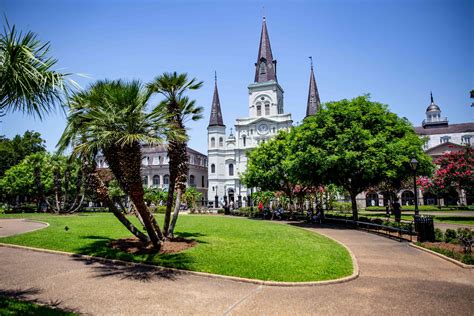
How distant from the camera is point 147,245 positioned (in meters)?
11.4

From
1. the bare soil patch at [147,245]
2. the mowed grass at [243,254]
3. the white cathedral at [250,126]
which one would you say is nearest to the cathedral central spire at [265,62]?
the white cathedral at [250,126]

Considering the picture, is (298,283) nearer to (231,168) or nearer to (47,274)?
(47,274)

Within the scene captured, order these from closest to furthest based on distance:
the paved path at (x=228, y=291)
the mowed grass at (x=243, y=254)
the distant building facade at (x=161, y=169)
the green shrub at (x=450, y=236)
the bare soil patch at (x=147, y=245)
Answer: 1. the paved path at (x=228, y=291)
2. the mowed grass at (x=243, y=254)
3. the bare soil patch at (x=147, y=245)
4. the green shrub at (x=450, y=236)
5. the distant building facade at (x=161, y=169)

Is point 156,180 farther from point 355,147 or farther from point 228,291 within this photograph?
point 228,291

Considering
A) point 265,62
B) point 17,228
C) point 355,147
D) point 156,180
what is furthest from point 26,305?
point 265,62

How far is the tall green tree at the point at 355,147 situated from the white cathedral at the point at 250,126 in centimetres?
4131

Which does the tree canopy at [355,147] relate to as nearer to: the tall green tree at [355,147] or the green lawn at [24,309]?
the tall green tree at [355,147]

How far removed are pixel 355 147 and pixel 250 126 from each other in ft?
153

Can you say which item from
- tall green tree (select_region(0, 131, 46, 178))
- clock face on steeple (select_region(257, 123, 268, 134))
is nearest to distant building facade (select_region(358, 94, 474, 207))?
clock face on steeple (select_region(257, 123, 268, 134))

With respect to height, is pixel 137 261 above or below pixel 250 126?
below

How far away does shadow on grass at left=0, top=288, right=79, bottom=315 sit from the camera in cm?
544

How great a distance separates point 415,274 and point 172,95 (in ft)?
32.7

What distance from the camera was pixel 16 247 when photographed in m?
11.9

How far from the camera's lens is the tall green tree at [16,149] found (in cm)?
5691
